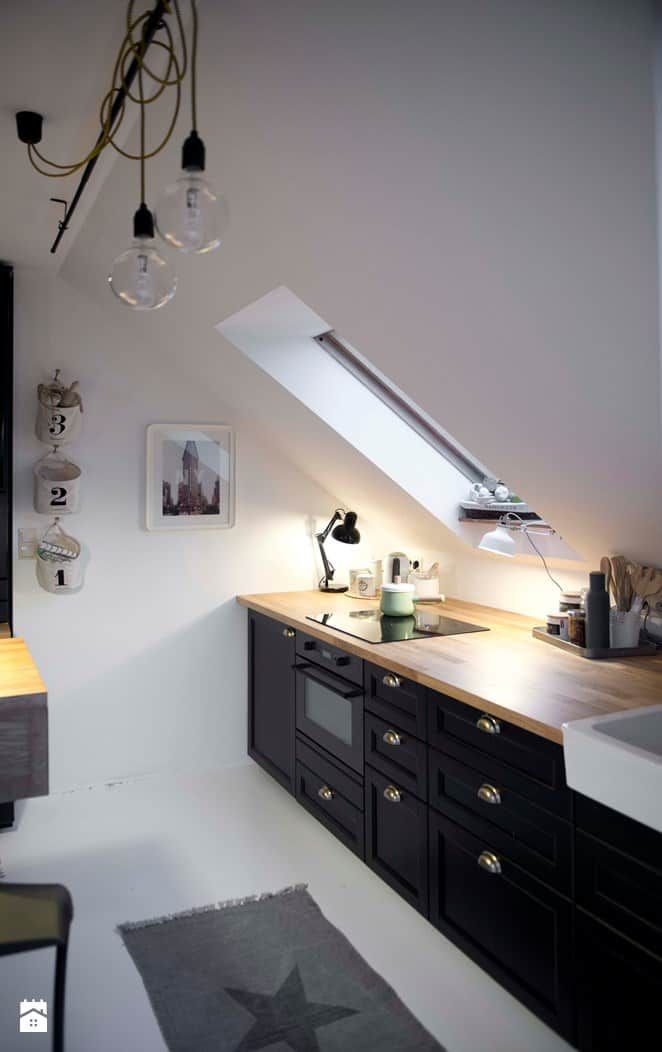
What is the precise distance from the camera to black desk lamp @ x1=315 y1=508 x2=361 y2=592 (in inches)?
145

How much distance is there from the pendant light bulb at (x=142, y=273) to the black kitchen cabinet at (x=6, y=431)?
2166 mm

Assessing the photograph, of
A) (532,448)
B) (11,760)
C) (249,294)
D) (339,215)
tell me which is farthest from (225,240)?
(11,760)

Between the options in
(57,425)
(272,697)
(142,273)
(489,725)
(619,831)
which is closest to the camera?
(142,273)

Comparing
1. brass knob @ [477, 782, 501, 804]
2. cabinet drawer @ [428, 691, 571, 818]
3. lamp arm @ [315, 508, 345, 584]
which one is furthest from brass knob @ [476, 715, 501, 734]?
lamp arm @ [315, 508, 345, 584]

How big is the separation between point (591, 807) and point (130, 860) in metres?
1.88

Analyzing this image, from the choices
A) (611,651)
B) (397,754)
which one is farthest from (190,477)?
(611,651)

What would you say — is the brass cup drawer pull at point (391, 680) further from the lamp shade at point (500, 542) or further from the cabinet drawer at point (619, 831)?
the cabinet drawer at point (619, 831)

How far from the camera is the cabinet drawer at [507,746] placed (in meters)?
1.86

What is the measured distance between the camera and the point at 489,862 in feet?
6.75

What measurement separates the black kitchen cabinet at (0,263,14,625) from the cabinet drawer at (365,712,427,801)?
1.68 metres

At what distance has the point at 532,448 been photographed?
2.39 metres

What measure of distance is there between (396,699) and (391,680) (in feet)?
0.21

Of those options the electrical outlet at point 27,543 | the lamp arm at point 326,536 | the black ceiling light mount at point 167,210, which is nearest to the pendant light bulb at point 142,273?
the black ceiling light mount at point 167,210

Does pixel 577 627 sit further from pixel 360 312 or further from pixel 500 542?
pixel 360 312
